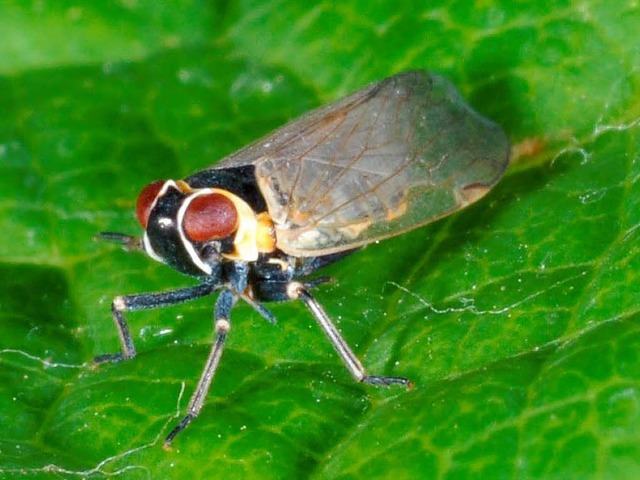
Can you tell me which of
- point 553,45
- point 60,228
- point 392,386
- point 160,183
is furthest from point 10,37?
point 392,386

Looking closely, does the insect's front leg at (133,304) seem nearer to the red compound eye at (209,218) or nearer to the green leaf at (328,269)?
the green leaf at (328,269)

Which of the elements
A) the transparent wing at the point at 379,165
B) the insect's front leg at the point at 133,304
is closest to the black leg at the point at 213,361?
the insect's front leg at the point at 133,304

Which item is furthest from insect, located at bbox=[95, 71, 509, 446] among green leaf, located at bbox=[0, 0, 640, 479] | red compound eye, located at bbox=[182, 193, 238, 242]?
green leaf, located at bbox=[0, 0, 640, 479]

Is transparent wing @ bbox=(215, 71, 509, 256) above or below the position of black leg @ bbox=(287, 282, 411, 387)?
above

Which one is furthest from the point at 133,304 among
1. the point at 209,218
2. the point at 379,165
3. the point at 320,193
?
the point at 379,165

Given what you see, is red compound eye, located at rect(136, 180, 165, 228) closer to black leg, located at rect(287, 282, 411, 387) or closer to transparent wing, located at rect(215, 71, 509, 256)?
transparent wing, located at rect(215, 71, 509, 256)
